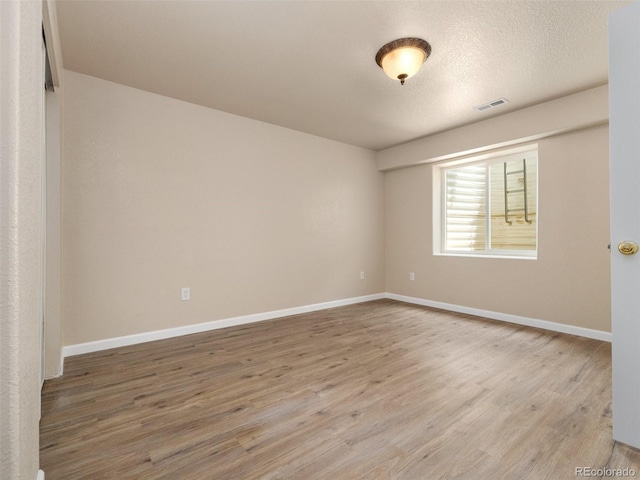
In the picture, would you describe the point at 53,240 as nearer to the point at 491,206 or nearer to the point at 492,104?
the point at 492,104

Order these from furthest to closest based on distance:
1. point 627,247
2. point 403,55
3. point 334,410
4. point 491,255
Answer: point 491,255, point 403,55, point 334,410, point 627,247

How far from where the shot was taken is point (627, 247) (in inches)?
59.6

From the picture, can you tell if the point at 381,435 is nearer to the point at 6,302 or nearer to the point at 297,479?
the point at 297,479

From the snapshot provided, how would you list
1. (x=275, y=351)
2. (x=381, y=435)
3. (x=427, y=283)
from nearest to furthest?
(x=381, y=435), (x=275, y=351), (x=427, y=283)

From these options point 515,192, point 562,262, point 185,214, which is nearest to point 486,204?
point 515,192

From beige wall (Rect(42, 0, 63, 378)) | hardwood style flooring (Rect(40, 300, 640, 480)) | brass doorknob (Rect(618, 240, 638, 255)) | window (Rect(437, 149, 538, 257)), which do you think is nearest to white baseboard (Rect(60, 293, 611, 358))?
hardwood style flooring (Rect(40, 300, 640, 480))

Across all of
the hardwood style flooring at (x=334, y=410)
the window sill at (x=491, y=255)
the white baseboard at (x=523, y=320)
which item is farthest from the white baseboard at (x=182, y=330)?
the window sill at (x=491, y=255)

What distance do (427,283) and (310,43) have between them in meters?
3.62

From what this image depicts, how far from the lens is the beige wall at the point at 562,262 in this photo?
10.2ft

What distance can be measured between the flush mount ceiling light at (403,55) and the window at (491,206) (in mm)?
2345

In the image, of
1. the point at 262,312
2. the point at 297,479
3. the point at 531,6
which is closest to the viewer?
the point at 297,479

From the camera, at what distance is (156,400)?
6.44ft

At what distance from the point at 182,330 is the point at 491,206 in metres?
4.15

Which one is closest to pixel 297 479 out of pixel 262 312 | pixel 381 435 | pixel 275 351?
pixel 381 435
